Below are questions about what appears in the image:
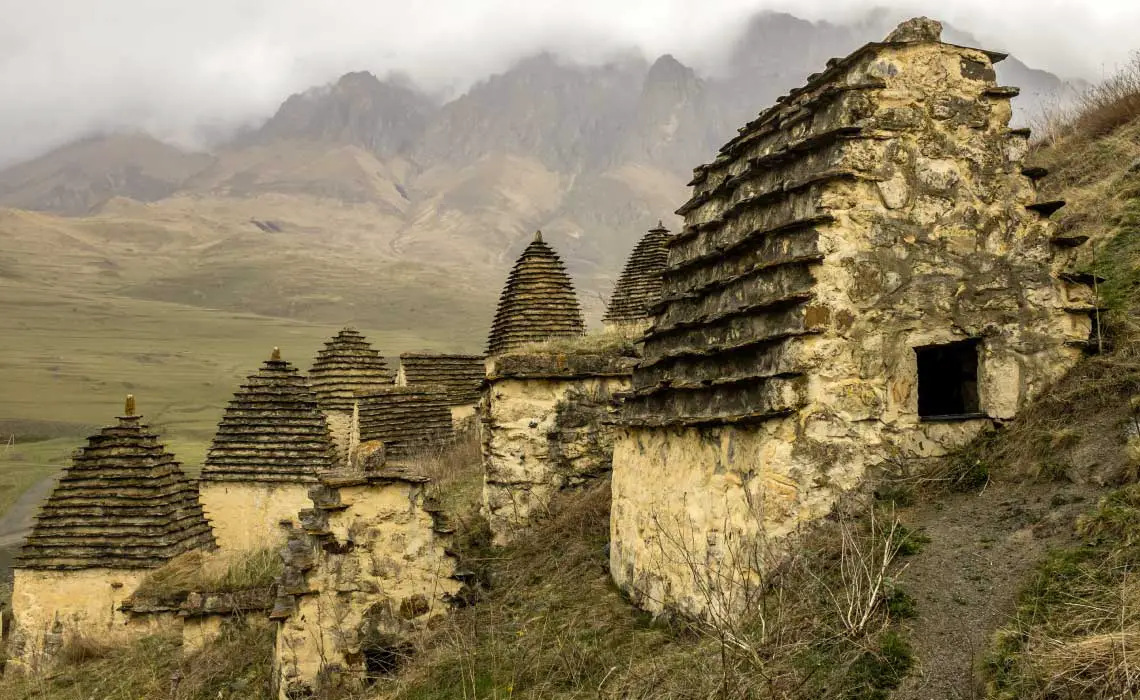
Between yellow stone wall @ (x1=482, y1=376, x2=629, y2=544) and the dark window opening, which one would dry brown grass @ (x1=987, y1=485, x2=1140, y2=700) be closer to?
the dark window opening

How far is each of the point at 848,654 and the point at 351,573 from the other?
18.0 feet

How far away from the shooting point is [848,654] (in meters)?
4.75

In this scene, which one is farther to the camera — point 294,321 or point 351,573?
point 294,321

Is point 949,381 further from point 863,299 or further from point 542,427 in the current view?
point 542,427

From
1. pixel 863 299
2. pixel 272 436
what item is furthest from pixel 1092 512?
pixel 272 436

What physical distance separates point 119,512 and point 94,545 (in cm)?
64

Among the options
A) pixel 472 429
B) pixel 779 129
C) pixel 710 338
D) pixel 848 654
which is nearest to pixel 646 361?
pixel 710 338

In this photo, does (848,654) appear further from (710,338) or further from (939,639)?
(710,338)

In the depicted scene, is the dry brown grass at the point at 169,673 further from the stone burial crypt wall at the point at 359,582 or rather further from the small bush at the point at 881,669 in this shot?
the small bush at the point at 881,669

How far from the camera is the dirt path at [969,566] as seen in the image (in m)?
4.48

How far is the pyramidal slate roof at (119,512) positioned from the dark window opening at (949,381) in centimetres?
1287

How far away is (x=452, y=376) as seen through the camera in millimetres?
33781

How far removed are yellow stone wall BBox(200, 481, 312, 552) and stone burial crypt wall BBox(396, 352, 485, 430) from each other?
11.2 m

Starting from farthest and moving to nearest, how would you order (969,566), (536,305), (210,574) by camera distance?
(536,305) < (210,574) < (969,566)
